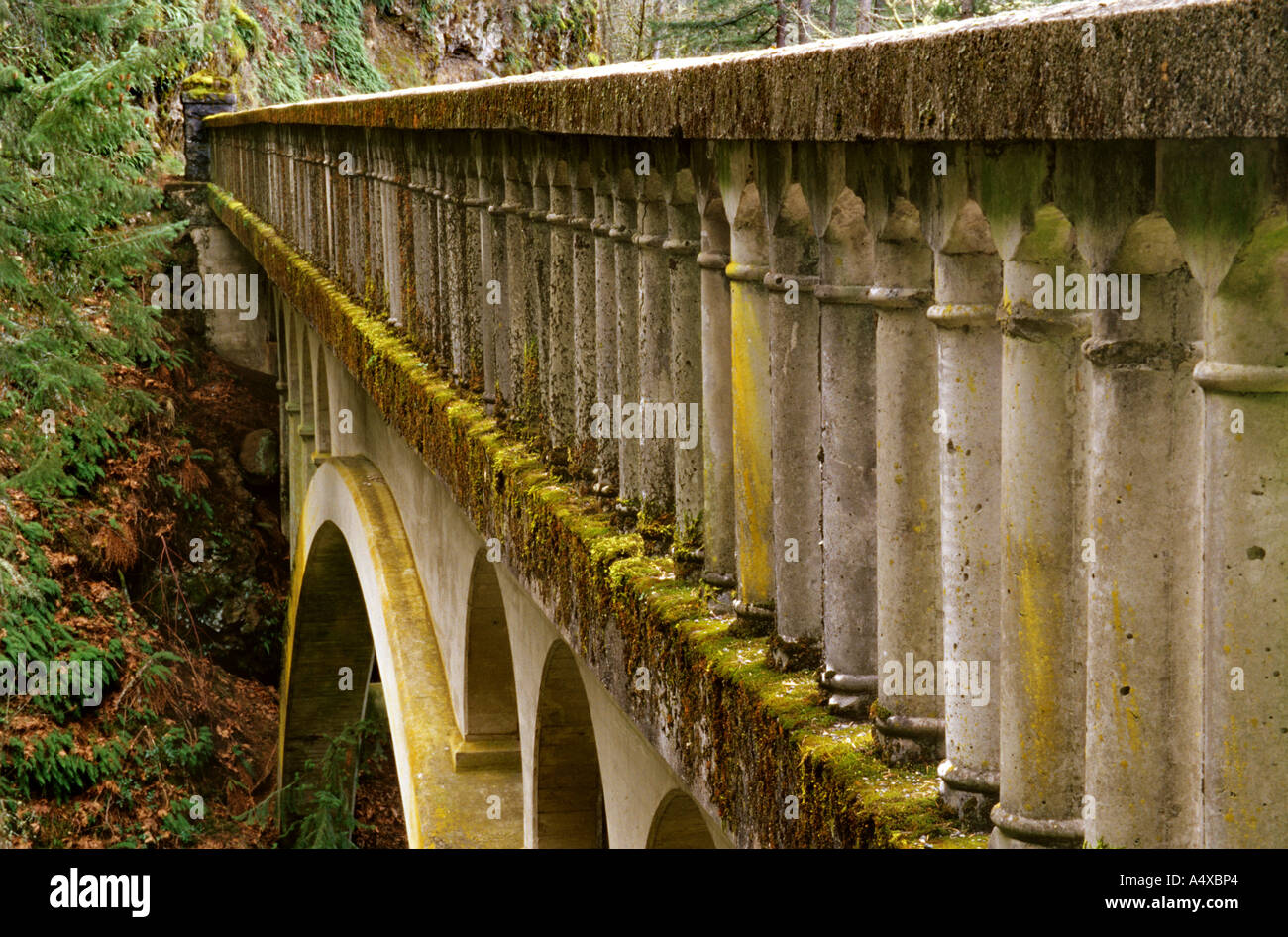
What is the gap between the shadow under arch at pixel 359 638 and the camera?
9.56 meters

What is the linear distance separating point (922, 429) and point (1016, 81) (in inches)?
29.2

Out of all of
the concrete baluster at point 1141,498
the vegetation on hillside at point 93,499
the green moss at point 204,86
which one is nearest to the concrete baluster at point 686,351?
the concrete baluster at point 1141,498

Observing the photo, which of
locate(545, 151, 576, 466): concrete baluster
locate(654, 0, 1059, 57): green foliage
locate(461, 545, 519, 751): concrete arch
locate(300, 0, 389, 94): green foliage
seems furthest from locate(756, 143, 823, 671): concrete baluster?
locate(300, 0, 389, 94): green foliage

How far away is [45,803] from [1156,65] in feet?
52.9

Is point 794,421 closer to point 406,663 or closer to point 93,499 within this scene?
point 406,663

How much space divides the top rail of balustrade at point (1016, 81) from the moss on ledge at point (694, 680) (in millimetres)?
988

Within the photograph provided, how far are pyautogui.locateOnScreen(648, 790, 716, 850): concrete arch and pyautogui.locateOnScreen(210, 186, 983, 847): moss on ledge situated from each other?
419 mm

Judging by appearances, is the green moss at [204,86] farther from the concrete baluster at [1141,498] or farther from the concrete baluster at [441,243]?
the concrete baluster at [1141,498]

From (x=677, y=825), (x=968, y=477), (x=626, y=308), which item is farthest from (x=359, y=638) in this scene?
(x=968, y=477)

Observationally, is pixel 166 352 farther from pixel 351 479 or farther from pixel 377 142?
pixel 377 142

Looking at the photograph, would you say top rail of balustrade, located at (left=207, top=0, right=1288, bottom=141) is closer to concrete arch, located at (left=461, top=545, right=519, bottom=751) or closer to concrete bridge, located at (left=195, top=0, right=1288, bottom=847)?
concrete bridge, located at (left=195, top=0, right=1288, bottom=847)

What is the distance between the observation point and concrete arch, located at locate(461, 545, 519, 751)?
27.0 feet

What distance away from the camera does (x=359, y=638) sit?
19031mm

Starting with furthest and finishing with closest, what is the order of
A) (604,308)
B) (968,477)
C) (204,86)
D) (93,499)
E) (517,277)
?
(204,86), (93,499), (517,277), (604,308), (968,477)
